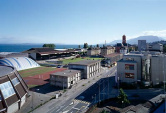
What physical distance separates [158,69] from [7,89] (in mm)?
38869

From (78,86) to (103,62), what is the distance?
4042cm

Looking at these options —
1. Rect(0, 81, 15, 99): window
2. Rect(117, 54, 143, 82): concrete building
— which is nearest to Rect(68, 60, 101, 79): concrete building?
Rect(117, 54, 143, 82): concrete building

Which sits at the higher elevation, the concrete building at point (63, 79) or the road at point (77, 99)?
the concrete building at point (63, 79)

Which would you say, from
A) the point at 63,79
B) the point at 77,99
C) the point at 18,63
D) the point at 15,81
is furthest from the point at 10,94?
the point at 18,63

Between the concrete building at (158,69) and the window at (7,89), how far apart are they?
37.1 m

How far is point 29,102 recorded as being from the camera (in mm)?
31000

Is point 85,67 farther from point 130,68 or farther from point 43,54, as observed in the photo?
point 43,54

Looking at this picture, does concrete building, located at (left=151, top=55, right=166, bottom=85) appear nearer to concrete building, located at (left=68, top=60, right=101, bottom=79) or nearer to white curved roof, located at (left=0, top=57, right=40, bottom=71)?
concrete building, located at (left=68, top=60, right=101, bottom=79)

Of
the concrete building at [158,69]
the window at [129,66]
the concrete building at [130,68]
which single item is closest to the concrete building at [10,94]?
the concrete building at [130,68]

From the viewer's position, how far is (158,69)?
4044cm

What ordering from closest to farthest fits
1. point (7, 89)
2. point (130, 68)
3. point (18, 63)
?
point (7, 89) → point (130, 68) → point (18, 63)

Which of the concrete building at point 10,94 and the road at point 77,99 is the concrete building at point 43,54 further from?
the concrete building at point 10,94

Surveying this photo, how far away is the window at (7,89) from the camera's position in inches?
985

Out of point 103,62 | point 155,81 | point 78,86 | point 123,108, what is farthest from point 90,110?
point 103,62
